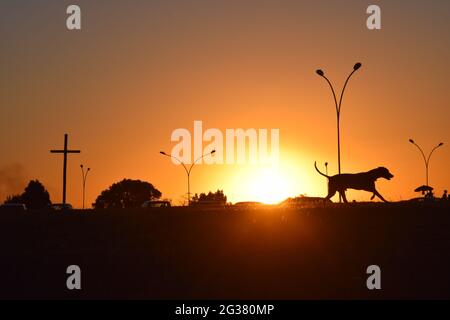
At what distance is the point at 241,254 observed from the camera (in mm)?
34906

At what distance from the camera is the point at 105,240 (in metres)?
36.9

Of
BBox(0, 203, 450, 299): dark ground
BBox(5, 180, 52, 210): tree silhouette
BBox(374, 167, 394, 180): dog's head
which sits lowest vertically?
BBox(0, 203, 450, 299): dark ground

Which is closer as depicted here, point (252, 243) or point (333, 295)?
point (333, 295)

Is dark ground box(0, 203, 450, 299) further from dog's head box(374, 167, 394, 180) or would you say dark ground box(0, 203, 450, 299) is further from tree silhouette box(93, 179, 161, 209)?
tree silhouette box(93, 179, 161, 209)

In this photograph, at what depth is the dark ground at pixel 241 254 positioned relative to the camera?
1289 inches

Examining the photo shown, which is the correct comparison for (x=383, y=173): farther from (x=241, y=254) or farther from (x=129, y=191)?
(x=129, y=191)

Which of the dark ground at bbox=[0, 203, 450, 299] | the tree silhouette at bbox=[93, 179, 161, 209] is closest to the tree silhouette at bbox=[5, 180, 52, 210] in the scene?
the tree silhouette at bbox=[93, 179, 161, 209]

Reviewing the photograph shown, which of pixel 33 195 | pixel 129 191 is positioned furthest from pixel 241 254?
pixel 129 191

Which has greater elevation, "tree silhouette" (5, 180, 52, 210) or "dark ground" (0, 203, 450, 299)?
"tree silhouette" (5, 180, 52, 210)

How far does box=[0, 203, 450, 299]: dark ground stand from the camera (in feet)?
107

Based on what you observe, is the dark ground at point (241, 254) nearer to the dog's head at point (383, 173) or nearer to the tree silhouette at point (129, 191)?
the dog's head at point (383, 173)
